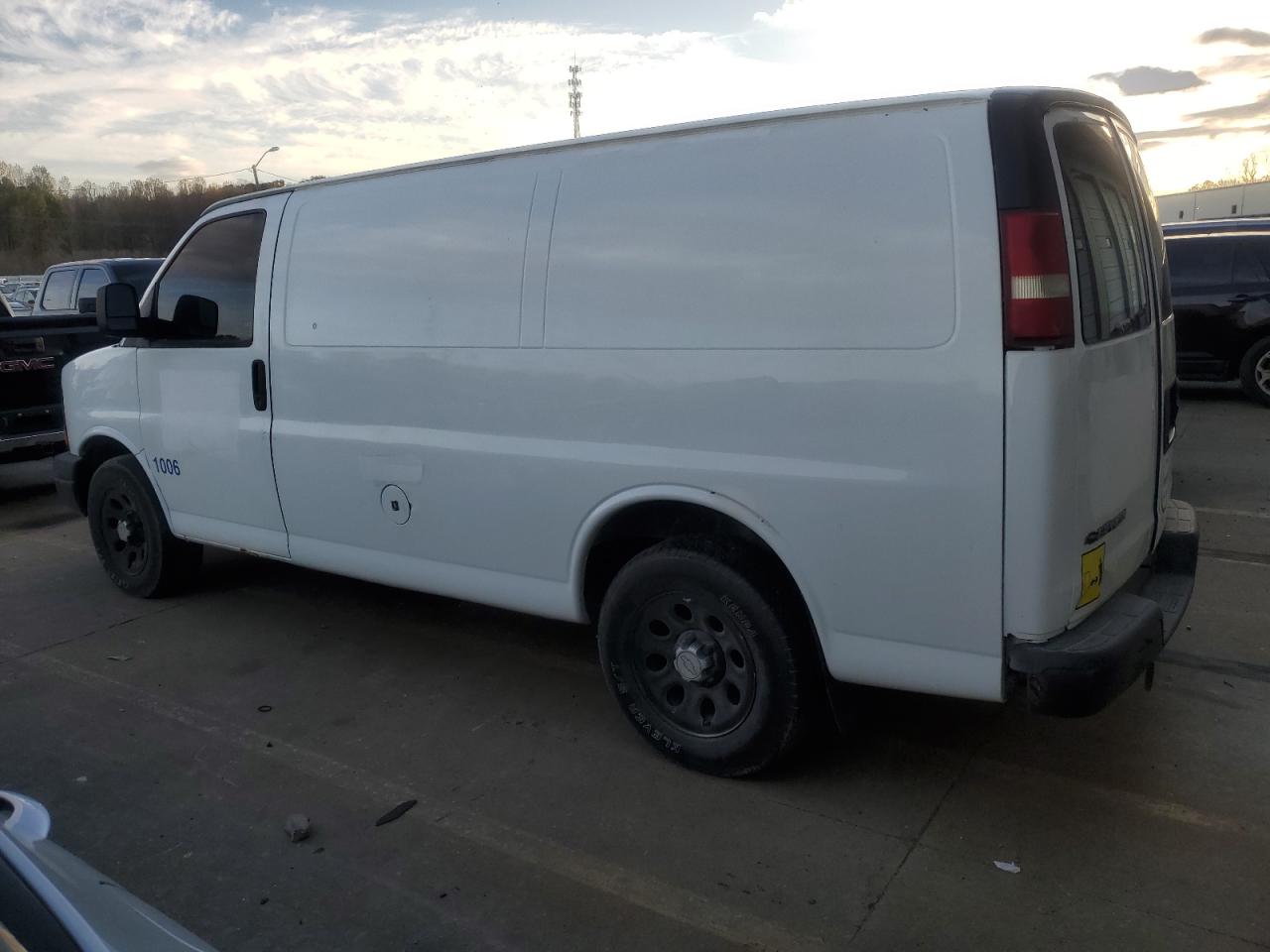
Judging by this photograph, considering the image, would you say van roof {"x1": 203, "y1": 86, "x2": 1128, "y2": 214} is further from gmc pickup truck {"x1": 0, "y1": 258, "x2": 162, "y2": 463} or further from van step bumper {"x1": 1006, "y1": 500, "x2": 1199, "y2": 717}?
gmc pickup truck {"x1": 0, "y1": 258, "x2": 162, "y2": 463}

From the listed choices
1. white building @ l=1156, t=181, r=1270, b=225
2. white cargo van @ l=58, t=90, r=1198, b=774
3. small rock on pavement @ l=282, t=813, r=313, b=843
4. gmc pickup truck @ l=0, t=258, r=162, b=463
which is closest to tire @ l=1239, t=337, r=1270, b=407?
white cargo van @ l=58, t=90, r=1198, b=774

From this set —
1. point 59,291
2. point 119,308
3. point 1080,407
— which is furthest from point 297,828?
point 59,291

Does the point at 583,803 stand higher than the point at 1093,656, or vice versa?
the point at 1093,656

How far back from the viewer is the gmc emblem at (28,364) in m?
8.86

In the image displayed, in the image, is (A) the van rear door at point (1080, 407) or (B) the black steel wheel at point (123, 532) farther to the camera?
(B) the black steel wheel at point (123, 532)

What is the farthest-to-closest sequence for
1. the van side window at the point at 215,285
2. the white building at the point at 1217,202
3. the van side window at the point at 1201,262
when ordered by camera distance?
the white building at the point at 1217,202, the van side window at the point at 1201,262, the van side window at the point at 215,285

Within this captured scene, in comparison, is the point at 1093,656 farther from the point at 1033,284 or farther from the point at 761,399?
the point at 761,399

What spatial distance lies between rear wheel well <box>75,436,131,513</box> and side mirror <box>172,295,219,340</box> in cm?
103

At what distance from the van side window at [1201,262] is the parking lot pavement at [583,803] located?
6.65m

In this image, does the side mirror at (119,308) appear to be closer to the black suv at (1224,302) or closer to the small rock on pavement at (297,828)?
the small rock on pavement at (297,828)

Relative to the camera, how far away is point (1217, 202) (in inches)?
1650

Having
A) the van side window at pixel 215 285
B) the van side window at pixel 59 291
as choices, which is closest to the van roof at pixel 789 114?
the van side window at pixel 215 285

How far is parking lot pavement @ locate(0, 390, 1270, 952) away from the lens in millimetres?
3006

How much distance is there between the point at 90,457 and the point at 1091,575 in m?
5.58
